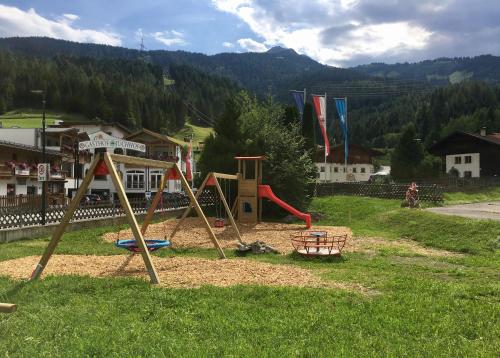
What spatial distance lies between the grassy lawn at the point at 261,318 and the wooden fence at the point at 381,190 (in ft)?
83.4

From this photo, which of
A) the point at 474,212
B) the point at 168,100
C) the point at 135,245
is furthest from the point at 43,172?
the point at 168,100

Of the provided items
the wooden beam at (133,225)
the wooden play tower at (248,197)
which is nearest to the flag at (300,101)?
the wooden play tower at (248,197)

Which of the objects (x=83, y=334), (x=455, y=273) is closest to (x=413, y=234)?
(x=455, y=273)

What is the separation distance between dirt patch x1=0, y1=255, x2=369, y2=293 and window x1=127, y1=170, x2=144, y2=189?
55.5 metres

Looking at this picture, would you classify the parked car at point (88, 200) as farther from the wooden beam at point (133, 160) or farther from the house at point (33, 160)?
the wooden beam at point (133, 160)

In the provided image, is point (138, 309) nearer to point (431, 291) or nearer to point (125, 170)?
point (431, 291)

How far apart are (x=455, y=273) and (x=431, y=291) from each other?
3.23 metres

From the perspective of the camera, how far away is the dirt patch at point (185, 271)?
33.3 ft

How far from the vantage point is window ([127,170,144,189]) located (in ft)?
227

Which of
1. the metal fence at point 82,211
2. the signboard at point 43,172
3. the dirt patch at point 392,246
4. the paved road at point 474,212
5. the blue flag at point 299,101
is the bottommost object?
the dirt patch at point 392,246

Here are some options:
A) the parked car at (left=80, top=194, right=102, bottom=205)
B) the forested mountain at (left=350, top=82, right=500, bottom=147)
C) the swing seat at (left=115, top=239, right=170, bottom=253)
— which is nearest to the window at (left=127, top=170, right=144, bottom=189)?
the parked car at (left=80, top=194, right=102, bottom=205)

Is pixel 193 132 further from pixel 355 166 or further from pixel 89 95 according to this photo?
pixel 355 166

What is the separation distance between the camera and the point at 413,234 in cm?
2259

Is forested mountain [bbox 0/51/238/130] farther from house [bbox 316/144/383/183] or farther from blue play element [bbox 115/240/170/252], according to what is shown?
blue play element [bbox 115/240/170/252]
